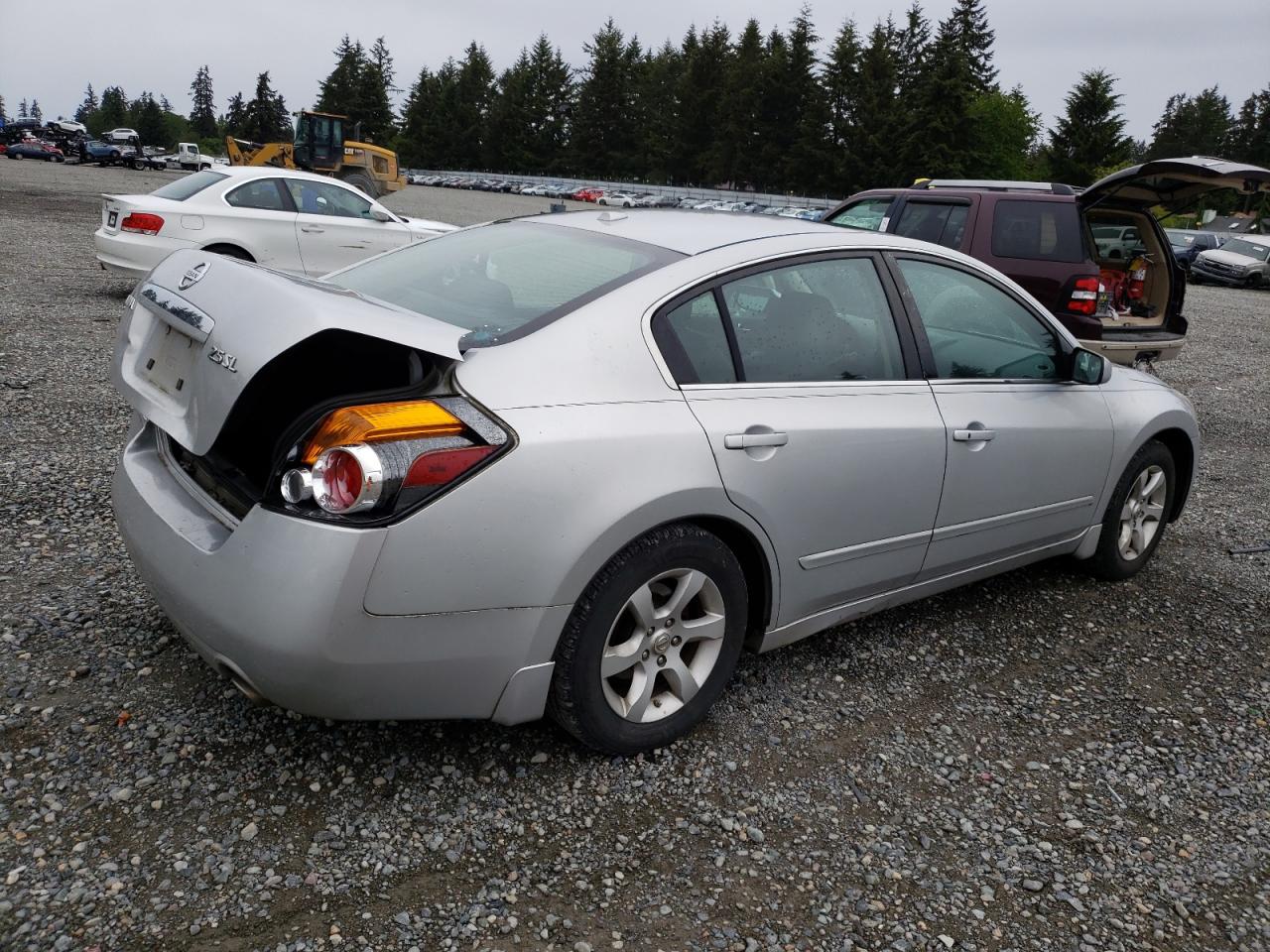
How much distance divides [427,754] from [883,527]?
1584 mm

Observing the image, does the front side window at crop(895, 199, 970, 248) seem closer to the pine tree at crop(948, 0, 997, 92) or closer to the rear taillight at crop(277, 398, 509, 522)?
the rear taillight at crop(277, 398, 509, 522)

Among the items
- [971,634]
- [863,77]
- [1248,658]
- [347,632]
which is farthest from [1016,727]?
[863,77]

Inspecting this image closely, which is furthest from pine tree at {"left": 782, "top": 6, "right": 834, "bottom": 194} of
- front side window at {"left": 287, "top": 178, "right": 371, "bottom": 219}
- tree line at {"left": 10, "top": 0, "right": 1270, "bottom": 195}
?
front side window at {"left": 287, "top": 178, "right": 371, "bottom": 219}

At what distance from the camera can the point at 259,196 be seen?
10.5 metres

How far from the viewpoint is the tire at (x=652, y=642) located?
265cm

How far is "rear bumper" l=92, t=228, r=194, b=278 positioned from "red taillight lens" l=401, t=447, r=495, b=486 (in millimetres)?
8583

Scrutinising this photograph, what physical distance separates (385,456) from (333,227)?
30.9 ft

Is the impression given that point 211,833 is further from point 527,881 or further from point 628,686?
point 628,686

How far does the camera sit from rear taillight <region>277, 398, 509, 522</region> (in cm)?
232

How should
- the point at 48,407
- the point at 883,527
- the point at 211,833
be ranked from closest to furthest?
1. the point at 211,833
2. the point at 883,527
3. the point at 48,407

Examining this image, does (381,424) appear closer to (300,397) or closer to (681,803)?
(300,397)

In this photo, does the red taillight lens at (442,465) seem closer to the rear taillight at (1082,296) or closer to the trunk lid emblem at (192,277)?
the trunk lid emblem at (192,277)

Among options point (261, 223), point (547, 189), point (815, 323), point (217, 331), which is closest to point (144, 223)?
point (261, 223)

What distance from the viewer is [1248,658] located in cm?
404
